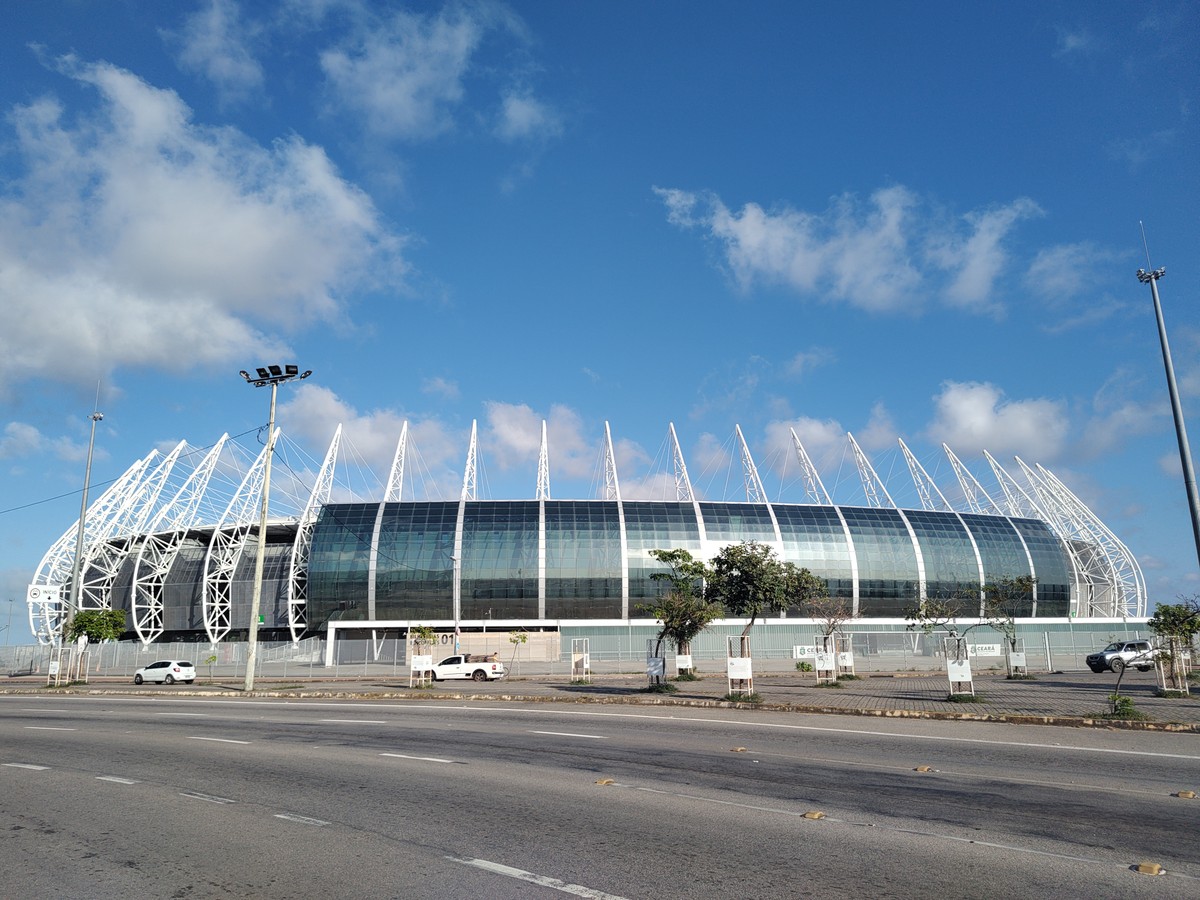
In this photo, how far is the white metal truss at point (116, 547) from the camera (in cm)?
9088

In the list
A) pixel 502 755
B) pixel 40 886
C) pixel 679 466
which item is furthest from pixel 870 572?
pixel 40 886

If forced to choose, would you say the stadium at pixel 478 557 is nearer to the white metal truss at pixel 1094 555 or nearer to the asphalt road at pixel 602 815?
the white metal truss at pixel 1094 555

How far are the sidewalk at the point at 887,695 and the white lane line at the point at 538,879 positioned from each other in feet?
57.1

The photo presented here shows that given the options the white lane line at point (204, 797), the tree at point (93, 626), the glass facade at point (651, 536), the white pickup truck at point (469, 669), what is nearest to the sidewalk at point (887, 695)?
the white pickup truck at point (469, 669)

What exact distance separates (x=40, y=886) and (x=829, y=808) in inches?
330

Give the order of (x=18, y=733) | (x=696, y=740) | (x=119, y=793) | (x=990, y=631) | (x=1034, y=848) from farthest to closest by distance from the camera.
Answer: (x=990, y=631), (x=18, y=733), (x=696, y=740), (x=119, y=793), (x=1034, y=848)

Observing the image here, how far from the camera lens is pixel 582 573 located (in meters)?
87.1

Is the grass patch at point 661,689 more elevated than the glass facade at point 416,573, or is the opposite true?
the glass facade at point 416,573

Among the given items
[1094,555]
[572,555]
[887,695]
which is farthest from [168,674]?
[1094,555]

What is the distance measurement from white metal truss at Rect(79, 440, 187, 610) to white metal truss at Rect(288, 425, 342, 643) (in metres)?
16.8

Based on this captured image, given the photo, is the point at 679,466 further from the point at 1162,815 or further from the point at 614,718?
the point at 1162,815

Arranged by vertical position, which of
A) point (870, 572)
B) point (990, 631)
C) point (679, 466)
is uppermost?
point (679, 466)

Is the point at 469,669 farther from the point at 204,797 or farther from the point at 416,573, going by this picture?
the point at 416,573

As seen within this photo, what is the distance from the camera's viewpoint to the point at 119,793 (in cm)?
1127
